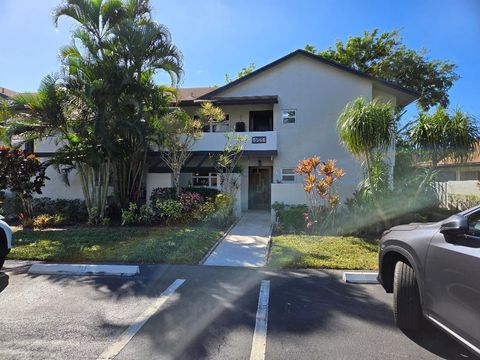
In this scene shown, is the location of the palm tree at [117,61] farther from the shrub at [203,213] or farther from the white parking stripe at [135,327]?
the white parking stripe at [135,327]

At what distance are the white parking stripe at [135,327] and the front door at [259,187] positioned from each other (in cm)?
1196

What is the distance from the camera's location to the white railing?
1622 cm

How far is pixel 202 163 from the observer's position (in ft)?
55.4

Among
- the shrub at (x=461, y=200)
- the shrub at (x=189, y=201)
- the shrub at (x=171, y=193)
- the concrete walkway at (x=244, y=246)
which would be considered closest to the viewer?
the concrete walkway at (x=244, y=246)

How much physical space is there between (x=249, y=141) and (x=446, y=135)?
8415 millimetres

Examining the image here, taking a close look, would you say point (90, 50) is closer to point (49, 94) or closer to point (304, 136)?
point (49, 94)

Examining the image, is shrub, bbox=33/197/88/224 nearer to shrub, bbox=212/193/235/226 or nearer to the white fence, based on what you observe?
shrub, bbox=212/193/235/226

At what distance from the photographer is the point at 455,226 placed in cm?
315

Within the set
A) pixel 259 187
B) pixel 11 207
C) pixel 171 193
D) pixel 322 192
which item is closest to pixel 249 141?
pixel 259 187

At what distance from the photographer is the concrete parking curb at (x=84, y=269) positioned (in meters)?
6.56

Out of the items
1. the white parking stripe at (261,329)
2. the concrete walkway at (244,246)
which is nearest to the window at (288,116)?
the concrete walkway at (244,246)

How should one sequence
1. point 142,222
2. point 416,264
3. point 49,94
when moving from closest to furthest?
point 416,264 < point 49,94 < point 142,222

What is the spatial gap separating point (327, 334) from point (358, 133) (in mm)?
7133

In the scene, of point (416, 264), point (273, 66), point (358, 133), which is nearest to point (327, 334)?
point (416, 264)
